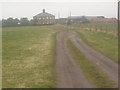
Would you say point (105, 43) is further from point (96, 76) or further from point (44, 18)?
point (44, 18)

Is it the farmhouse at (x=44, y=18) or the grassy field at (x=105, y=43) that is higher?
the farmhouse at (x=44, y=18)

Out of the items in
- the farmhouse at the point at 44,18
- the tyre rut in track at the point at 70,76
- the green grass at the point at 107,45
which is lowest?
the tyre rut in track at the point at 70,76

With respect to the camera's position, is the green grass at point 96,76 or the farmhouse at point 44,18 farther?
the farmhouse at point 44,18

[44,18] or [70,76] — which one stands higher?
[44,18]

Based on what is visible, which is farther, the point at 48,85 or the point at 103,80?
the point at 103,80

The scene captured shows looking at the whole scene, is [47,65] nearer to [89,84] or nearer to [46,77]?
[46,77]

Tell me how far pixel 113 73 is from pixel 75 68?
239cm

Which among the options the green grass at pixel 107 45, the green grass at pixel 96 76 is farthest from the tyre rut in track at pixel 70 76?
the green grass at pixel 107 45

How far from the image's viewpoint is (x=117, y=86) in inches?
396

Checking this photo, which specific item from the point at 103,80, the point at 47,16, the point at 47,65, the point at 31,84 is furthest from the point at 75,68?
the point at 47,16

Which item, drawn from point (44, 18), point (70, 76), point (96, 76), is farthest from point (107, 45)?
point (44, 18)

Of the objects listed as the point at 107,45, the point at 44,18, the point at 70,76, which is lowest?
the point at 70,76

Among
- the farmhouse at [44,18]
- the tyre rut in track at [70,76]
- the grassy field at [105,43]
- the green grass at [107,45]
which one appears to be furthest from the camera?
the farmhouse at [44,18]

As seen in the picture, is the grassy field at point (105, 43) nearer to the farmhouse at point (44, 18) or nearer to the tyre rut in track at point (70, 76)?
the tyre rut in track at point (70, 76)
